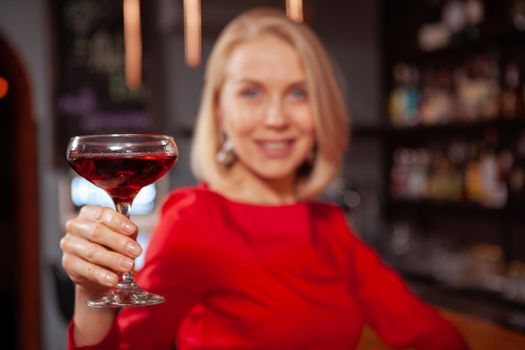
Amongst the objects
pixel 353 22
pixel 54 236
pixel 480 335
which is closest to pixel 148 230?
pixel 54 236

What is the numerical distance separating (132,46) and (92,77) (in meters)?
0.50

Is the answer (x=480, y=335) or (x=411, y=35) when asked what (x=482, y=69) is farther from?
(x=480, y=335)

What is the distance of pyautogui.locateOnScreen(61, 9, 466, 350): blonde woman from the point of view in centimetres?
126

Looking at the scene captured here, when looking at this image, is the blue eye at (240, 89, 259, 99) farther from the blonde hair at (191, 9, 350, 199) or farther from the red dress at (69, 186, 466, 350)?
the red dress at (69, 186, 466, 350)

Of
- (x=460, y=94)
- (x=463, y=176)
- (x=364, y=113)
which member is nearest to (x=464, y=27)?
(x=460, y=94)

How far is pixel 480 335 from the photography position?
197 centimetres

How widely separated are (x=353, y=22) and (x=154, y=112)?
160 cm

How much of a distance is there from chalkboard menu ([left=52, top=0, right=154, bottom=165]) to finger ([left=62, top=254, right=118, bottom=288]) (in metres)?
3.62

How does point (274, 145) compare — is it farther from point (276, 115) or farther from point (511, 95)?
point (511, 95)

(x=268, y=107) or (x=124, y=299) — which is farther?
(x=268, y=107)

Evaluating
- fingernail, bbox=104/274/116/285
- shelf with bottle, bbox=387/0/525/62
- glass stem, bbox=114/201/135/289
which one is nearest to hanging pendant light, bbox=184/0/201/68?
shelf with bottle, bbox=387/0/525/62

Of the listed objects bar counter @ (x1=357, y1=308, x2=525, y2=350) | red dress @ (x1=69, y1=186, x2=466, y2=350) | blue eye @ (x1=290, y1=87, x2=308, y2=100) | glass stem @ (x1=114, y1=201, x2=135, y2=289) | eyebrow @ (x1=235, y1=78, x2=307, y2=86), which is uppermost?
eyebrow @ (x1=235, y1=78, x2=307, y2=86)

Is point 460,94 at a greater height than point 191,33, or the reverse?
point 191,33

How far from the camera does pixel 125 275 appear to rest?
39.7 inches
